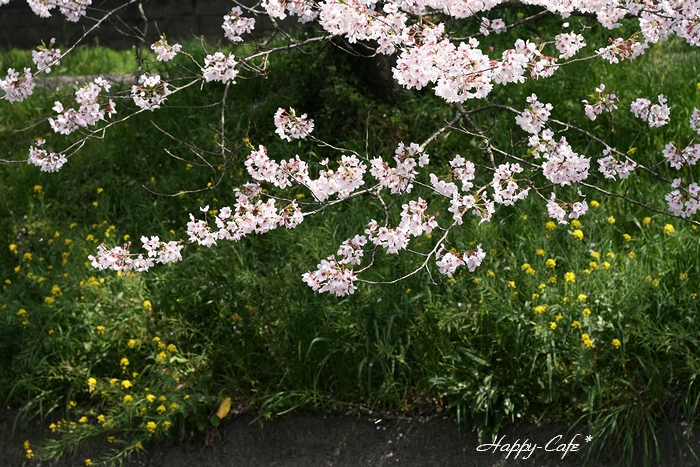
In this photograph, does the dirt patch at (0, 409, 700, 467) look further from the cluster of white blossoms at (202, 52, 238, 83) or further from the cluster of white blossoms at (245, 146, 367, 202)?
the cluster of white blossoms at (202, 52, 238, 83)

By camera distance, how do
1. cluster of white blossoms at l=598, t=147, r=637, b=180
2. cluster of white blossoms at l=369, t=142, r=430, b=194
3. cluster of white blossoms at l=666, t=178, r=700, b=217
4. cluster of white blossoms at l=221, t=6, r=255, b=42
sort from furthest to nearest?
cluster of white blossoms at l=221, t=6, r=255, b=42, cluster of white blossoms at l=598, t=147, r=637, b=180, cluster of white blossoms at l=666, t=178, r=700, b=217, cluster of white blossoms at l=369, t=142, r=430, b=194

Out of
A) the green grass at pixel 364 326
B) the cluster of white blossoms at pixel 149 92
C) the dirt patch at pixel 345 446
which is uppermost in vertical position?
the cluster of white blossoms at pixel 149 92

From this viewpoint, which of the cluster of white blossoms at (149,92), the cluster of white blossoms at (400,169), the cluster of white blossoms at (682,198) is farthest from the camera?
the cluster of white blossoms at (149,92)

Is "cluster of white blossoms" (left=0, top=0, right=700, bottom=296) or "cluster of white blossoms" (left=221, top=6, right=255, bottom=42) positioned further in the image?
"cluster of white blossoms" (left=221, top=6, right=255, bottom=42)

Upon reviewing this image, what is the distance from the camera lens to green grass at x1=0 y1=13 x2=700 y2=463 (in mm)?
3559

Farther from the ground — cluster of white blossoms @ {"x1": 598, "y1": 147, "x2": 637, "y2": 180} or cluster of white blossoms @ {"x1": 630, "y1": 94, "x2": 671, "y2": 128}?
cluster of white blossoms @ {"x1": 630, "y1": 94, "x2": 671, "y2": 128}

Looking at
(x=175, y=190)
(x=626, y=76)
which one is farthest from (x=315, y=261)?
(x=626, y=76)

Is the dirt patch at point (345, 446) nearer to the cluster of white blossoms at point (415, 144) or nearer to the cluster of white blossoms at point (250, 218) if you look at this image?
the cluster of white blossoms at point (415, 144)

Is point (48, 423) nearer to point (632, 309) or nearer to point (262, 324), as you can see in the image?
point (262, 324)

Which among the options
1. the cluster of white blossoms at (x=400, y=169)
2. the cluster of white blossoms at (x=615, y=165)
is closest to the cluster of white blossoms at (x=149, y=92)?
the cluster of white blossoms at (x=400, y=169)

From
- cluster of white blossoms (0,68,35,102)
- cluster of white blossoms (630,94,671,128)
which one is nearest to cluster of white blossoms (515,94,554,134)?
cluster of white blossoms (630,94,671,128)

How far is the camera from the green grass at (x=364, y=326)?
140 inches

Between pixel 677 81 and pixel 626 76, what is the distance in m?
0.32

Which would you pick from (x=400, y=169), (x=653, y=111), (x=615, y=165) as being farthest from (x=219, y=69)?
(x=653, y=111)
